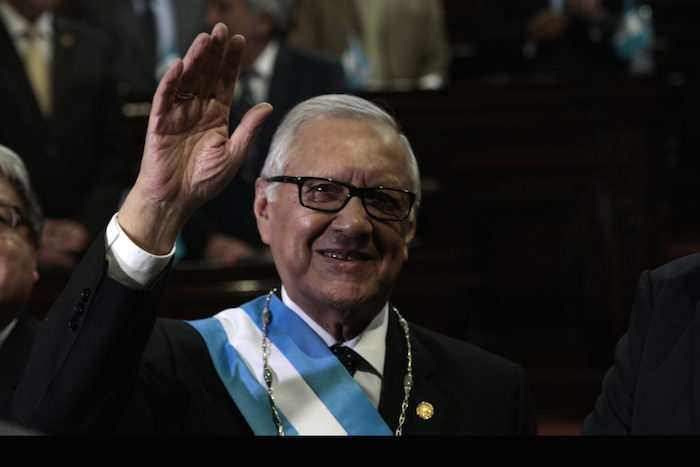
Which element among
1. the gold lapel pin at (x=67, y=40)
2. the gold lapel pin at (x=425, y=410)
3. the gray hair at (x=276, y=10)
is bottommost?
the gold lapel pin at (x=425, y=410)

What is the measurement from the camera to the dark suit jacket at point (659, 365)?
168 cm

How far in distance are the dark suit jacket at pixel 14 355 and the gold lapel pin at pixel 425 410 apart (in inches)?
26.4

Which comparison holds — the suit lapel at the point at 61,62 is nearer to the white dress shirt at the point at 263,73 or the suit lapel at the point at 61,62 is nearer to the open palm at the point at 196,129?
the white dress shirt at the point at 263,73

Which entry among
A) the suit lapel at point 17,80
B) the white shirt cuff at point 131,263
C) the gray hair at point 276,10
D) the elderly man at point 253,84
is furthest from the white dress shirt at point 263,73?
the white shirt cuff at point 131,263

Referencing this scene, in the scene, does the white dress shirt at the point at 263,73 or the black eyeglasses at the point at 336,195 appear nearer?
the black eyeglasses at the point at 336,195

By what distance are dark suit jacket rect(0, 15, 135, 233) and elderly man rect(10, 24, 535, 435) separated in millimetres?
2384

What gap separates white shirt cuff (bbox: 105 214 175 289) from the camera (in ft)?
5.88

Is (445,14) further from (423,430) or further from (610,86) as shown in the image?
(423,430)

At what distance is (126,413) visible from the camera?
1871mm

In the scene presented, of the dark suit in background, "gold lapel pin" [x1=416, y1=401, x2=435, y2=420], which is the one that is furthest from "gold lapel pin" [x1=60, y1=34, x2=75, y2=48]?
"gold lapel pin" [x1=416, y1=401, x2=435, y2=420]

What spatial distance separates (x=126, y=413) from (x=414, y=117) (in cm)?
360

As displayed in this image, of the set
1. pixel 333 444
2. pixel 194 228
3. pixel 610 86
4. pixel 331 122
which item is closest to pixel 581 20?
pixel 610 86

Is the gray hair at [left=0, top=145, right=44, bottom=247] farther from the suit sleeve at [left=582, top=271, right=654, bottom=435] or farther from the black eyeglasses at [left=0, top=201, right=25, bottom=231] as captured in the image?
Result: the suit sleeve at [left=582, top=271, right=654, bottom=435]

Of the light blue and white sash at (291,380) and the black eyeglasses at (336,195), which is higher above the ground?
the black eyeglasses at (336,195)
